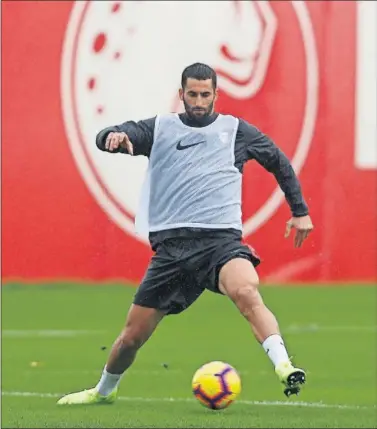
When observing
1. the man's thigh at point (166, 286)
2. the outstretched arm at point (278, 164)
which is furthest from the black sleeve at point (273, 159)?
the man's thigh at point (166, 286)

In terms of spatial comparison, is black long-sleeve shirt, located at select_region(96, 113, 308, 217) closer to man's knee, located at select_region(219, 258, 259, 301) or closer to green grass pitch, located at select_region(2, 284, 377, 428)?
man's knee, located at select_region(219, 258, 259, 301)

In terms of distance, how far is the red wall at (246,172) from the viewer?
687 inches

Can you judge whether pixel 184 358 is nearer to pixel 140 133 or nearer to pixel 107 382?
pixel 107 382

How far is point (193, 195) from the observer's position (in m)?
8.67

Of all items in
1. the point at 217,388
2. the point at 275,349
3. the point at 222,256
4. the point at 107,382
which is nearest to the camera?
the point at 275,349

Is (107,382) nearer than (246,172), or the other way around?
(107,382)

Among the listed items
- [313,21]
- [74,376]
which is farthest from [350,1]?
[74,376]

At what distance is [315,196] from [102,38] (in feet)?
10.8

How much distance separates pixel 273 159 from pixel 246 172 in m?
8.85

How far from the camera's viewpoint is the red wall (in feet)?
57.3

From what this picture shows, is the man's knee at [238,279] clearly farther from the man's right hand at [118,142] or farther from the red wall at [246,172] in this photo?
the red wall at [246,172]

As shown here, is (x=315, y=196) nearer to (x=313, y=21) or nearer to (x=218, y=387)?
(x=313, y=21)

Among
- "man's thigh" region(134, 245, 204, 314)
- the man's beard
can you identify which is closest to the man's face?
the man's beard

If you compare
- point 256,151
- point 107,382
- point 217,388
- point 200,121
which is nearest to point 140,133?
point 200,121
